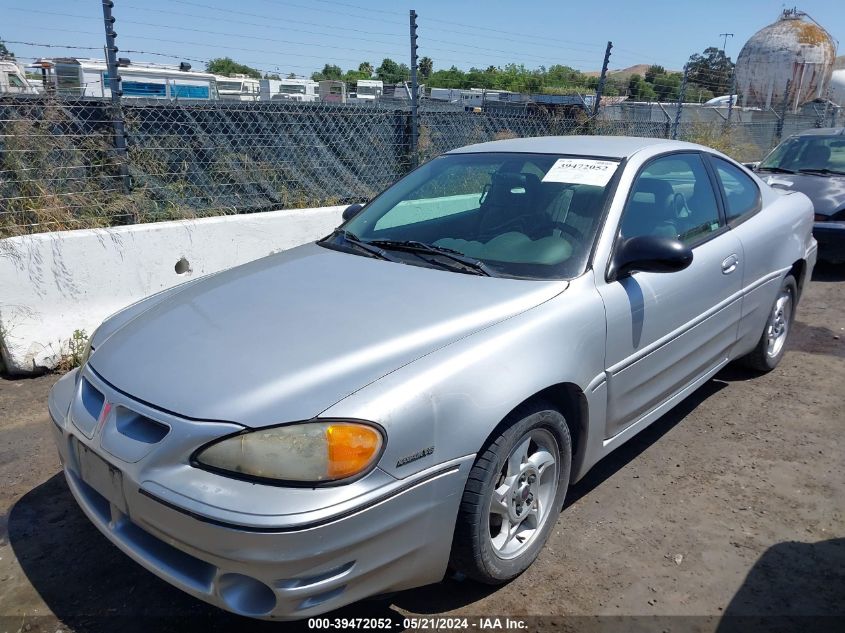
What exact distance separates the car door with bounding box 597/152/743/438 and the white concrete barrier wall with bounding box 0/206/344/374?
3.43 metres

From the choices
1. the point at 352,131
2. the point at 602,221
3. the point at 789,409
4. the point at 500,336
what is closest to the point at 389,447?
the point at 500,336

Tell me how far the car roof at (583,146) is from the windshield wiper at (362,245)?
2.85ft

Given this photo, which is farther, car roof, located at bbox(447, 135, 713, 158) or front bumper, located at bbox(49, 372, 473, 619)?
car roof, located at bbox(447, 135, 713, 158)

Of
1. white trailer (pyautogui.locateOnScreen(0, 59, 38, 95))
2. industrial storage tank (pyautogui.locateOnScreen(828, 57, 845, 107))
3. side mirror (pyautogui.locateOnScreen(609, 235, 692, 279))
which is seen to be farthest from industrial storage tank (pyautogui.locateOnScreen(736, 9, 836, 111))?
side mirror (pyautogui.locateOnScreen(609, 235, 692, 279))

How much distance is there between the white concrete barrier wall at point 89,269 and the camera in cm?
460

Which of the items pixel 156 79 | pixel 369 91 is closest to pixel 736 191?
pixel 156 79

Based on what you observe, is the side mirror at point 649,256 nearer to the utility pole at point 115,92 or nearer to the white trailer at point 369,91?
the utility pole at point 115,92

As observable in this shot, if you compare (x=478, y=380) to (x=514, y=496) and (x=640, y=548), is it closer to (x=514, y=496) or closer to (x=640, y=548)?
(x=514, y=496)

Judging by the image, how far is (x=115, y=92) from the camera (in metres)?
5.50

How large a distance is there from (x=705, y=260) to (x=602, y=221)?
2.78 feet

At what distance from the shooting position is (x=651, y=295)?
3131 mm

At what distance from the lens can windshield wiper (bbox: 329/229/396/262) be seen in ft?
10.6

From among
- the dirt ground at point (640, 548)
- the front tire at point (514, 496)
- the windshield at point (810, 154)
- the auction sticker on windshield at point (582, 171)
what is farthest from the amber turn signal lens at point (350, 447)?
the windshield at point (810, 154)

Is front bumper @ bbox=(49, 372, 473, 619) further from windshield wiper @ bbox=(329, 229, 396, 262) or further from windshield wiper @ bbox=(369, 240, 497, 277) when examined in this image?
windshield wiper @ bbox=(329, 229, 396, 262)
